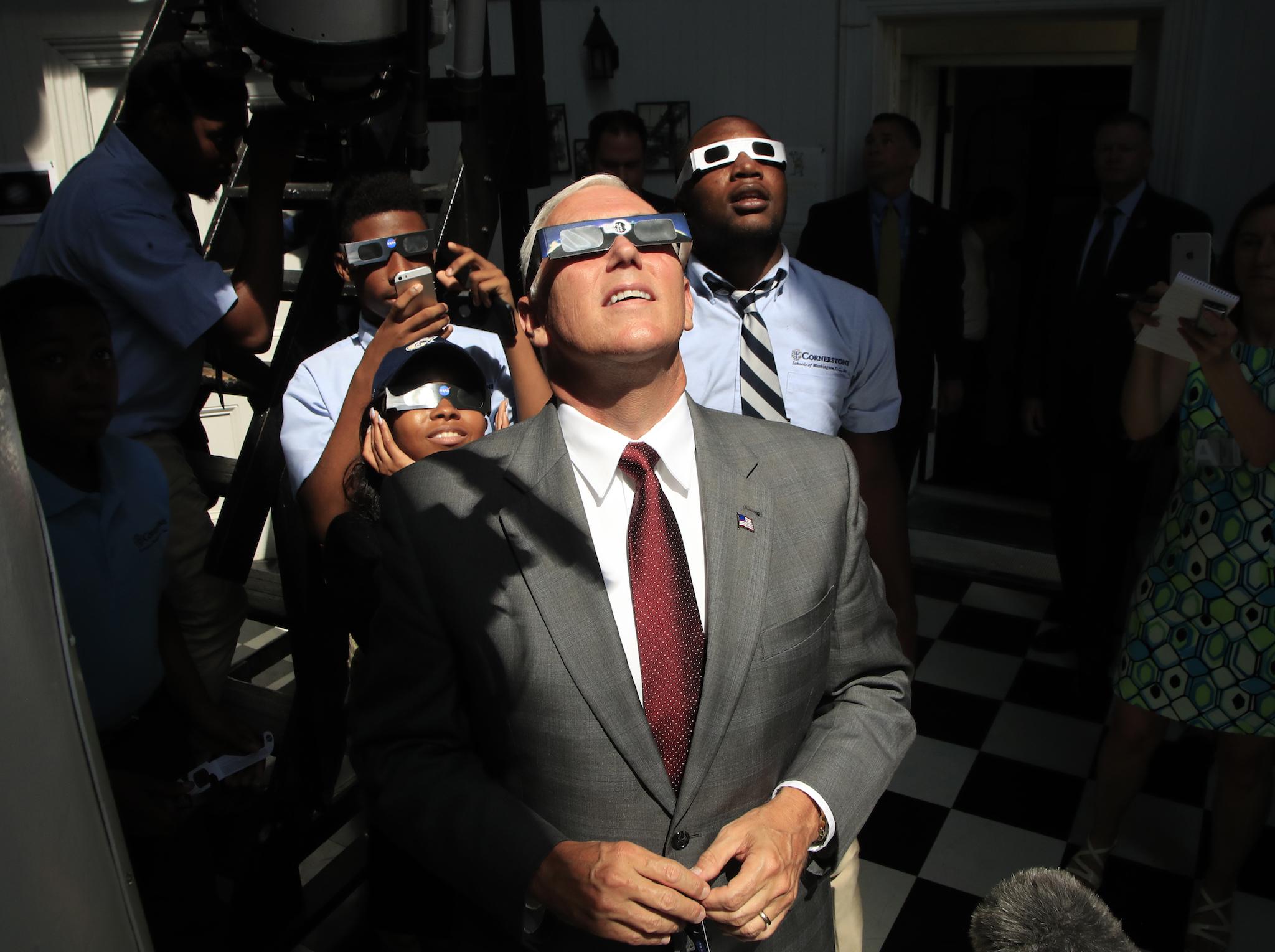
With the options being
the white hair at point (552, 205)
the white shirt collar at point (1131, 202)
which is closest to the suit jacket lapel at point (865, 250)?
the white shirt collar at point (1131, 202)

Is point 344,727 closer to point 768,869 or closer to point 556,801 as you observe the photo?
point 556,801

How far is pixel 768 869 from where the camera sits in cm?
122

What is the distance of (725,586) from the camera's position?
1.33 m

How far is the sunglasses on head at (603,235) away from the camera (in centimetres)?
141

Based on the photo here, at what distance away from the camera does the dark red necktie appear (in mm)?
1315

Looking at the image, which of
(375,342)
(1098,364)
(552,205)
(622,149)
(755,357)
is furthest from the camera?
(622,149)

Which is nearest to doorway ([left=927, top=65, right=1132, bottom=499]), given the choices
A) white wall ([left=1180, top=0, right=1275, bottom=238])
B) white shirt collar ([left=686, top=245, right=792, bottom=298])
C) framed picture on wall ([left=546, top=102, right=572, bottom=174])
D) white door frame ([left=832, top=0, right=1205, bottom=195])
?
white door frame ([left=832, top=0, right=1205, bottom=195])

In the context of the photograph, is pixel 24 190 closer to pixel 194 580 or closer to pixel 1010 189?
pixel 194 580

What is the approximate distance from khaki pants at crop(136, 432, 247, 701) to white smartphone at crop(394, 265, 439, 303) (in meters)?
0.81

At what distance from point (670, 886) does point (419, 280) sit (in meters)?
1.50

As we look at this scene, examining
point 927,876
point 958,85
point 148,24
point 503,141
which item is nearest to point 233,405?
point 148,24

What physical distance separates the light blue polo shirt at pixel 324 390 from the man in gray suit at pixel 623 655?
2.77 feet

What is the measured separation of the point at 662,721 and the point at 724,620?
155 millimetres

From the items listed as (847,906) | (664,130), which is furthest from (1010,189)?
(847,906)
